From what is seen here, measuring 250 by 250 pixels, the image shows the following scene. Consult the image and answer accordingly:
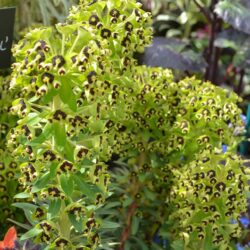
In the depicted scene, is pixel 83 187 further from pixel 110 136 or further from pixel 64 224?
pixel 110 136

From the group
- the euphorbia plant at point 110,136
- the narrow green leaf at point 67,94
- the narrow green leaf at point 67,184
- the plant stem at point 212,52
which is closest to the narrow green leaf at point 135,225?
the euphorbia plant at point 110,136

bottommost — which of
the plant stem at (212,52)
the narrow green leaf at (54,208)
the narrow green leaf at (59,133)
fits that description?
the plant stem at (212,52)

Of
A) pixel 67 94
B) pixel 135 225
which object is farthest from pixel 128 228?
pixel 67 94

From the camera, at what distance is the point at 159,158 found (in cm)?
181

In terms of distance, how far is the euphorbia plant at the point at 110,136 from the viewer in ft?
3.53

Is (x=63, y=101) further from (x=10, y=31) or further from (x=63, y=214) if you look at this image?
(x=10, y=31)

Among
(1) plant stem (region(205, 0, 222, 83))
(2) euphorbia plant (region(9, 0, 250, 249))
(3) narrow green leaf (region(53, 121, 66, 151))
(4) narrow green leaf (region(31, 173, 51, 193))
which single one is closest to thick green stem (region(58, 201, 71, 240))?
(2) euphorbia plant (region(9, 0, 250, 249))

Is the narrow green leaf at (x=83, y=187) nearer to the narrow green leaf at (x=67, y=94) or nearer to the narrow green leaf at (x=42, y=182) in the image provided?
the narrow green leaf at (x=42, y=182)

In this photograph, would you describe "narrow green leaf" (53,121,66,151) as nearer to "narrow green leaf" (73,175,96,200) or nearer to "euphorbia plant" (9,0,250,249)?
"euphorbia plant" (9,0,250,249)

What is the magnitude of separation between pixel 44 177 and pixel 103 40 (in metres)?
0.32

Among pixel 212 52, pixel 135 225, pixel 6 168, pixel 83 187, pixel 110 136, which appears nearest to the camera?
pixel 83 187

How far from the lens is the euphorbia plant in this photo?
108 centimetres

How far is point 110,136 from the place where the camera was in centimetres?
138

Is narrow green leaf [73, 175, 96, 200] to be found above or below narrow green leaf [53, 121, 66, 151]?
below
